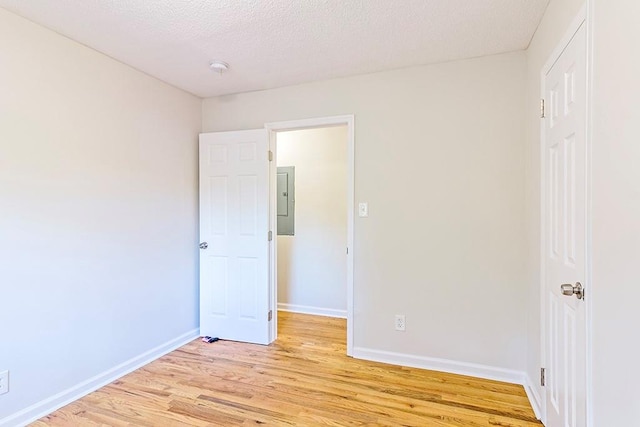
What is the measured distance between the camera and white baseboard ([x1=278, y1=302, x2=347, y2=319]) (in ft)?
13.2

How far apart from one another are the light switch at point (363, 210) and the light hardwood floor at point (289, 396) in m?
1.25

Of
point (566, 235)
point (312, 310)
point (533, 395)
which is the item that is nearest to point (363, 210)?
point (566, 235)

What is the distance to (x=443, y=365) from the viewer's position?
2.63m

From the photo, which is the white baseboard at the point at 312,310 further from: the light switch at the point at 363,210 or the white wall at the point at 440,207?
the light switch at the point at 363,210

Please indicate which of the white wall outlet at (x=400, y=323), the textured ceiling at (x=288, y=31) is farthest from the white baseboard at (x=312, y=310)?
the textured ceiling at (x=288, y=31)

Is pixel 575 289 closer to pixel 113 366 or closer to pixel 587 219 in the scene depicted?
pixel 587 219

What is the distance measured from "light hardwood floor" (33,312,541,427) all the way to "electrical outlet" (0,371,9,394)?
29 cm

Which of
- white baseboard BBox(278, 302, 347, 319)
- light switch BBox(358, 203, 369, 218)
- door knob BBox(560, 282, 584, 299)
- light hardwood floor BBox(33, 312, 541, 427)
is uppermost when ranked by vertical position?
light switch BBox(358, 203, 369, 218)

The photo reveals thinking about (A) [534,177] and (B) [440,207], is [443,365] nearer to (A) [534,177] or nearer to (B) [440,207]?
(B) [440,207]

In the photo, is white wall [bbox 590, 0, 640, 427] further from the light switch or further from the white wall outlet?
the light switch

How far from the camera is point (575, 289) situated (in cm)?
141

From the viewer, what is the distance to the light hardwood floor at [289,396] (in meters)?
2.02

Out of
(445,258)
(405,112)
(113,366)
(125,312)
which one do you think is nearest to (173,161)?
(125,312)

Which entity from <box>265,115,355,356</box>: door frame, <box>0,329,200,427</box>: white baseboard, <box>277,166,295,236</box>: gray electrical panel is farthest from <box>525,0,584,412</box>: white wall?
<box>0,329,200,427</box>: white baseboard
